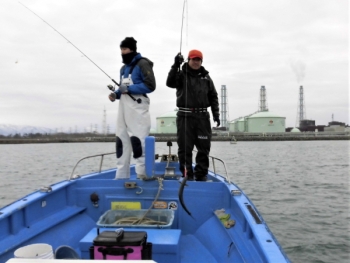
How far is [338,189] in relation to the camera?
11.4 m

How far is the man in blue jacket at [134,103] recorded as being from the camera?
166 inches

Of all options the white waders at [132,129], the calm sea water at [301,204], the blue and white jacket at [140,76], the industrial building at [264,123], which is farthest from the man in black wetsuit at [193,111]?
the industrial building at [264,123]

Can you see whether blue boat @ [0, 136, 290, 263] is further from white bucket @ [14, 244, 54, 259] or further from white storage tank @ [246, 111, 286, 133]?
white storage tank @ [246, 111, 286, 133]

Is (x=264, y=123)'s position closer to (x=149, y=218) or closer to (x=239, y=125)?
(x=239, y=125)

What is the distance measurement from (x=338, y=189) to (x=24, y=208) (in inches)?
441

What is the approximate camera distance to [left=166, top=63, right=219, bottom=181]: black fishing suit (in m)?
4.71

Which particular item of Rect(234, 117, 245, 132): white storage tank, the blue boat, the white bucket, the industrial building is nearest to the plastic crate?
the blue boat

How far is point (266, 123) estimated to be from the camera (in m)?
72.3

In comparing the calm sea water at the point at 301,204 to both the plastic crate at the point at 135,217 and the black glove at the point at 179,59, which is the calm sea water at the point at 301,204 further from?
the black glove at the point at 179,59

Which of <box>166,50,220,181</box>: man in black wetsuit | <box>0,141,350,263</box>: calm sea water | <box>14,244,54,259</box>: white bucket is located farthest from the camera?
<box>0,141,350,263</box>: calm sea water

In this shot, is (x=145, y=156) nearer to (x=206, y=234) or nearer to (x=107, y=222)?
(x=107, y=222)

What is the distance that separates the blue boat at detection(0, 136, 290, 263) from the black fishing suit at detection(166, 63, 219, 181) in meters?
0.93

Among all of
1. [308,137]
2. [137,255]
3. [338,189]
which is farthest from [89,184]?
[308,137]

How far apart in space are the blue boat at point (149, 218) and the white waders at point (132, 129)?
1.23ft
